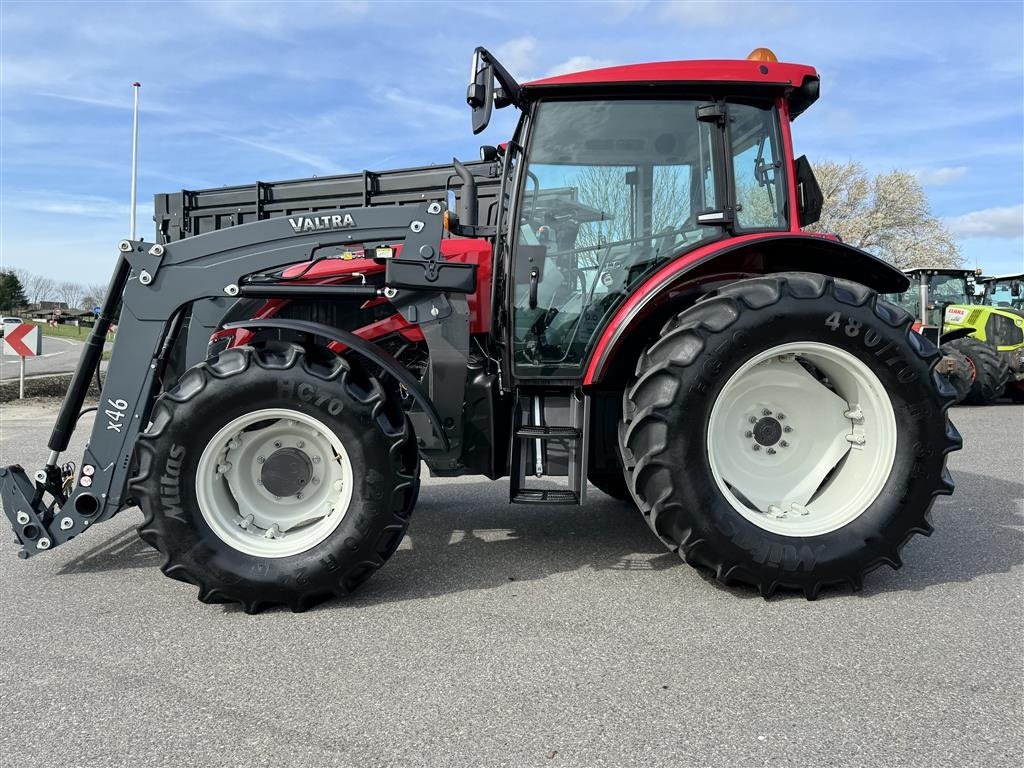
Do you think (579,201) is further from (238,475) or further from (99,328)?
(99,328)

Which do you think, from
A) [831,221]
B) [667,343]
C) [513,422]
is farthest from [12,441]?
[831,221]

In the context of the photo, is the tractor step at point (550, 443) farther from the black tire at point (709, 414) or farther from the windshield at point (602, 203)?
the black tire at point (709, 414)

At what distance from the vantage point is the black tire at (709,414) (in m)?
3.16

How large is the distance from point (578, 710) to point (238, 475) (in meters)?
1.84

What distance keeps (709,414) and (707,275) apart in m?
0.76

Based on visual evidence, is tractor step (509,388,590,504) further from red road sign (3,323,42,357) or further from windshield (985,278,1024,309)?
windshield (985,278,1024,309)

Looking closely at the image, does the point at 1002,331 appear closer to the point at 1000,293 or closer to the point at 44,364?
the point at 1000,293

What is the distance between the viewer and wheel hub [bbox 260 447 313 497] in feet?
10.7

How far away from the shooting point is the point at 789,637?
9.33 feet

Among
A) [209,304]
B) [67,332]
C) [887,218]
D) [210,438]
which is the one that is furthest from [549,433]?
[67,332]

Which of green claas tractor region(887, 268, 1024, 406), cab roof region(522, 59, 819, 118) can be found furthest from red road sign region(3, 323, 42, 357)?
green claas tractor region(887, 268, 1024, 406)

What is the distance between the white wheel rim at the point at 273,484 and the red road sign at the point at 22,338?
8.91m

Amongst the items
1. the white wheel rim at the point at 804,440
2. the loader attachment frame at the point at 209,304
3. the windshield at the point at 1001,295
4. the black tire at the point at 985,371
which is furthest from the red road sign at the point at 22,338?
the windshield at the point at 1001,295

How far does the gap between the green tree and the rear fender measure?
71.8 meters
